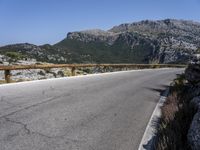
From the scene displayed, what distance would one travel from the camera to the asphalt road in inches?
265

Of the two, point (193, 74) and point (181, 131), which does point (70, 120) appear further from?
point (193, 74)

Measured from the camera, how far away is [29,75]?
2017cm

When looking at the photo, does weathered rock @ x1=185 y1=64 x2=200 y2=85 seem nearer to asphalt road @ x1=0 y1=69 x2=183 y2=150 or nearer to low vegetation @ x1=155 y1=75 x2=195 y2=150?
asphalt road @ x1=0 y1=69 x2=183 y2=150

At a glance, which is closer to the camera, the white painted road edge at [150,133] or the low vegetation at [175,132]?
the low vegetation at [175,132]

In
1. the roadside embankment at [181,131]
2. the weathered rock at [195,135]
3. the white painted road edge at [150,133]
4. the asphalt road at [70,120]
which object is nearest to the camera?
the weathered rock at [195,135]

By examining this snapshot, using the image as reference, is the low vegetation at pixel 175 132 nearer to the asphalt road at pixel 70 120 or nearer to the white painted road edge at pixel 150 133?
the white painted road edge at pixel 150 133

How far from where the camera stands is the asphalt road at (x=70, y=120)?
6.74 metres

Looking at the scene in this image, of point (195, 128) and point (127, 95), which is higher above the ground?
point (195, 128)

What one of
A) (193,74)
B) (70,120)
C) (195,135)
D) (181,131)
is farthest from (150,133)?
(193,74)

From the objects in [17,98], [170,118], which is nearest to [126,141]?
[170,118]

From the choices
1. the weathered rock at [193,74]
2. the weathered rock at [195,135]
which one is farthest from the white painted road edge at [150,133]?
the weathered rock at [193,74]

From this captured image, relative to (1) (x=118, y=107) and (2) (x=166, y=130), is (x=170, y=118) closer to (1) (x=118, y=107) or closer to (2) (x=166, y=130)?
(2) (x=166, y=130)

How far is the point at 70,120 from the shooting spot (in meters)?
8.58

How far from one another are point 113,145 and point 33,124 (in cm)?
209
